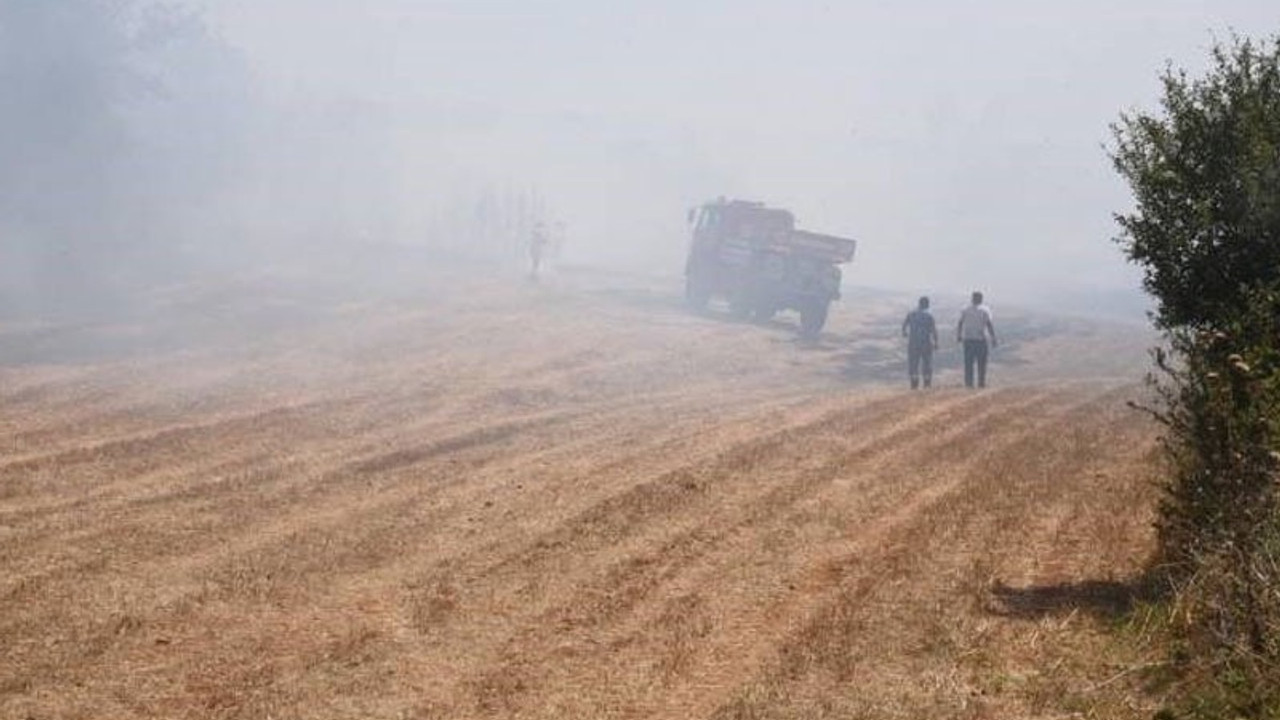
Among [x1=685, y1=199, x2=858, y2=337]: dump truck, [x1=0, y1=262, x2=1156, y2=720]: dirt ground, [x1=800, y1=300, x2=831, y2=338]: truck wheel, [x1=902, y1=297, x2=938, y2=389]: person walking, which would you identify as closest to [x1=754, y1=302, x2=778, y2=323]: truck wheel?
[x1=685, y1=199, x2=858, y2=337]: dump truck

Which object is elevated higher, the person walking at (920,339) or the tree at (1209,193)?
the tree at (1209,193)

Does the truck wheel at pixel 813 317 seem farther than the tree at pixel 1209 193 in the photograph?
Yes

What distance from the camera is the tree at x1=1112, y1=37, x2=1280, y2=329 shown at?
796cm

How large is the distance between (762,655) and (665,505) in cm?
369

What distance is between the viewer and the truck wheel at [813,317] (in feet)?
88.9

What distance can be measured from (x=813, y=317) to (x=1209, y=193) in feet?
62.2

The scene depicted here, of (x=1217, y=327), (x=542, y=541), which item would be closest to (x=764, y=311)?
(x=542, y=541)

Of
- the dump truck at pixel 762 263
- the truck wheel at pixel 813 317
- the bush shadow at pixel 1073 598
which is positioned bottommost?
the bush shadow at pixel 1073 598

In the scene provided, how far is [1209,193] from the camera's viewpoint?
26.9 feet

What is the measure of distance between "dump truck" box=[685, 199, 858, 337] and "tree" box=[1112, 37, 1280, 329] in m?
17.8

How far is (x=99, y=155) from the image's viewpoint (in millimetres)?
36094

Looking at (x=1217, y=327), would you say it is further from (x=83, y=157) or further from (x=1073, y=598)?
(x=83, y=157)

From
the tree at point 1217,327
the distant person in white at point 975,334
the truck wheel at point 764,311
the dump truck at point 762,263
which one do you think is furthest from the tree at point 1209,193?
the truck wheel at point 764,311

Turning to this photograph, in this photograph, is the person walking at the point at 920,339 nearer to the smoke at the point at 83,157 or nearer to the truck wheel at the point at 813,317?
the truck wheel at the point at 813,317
